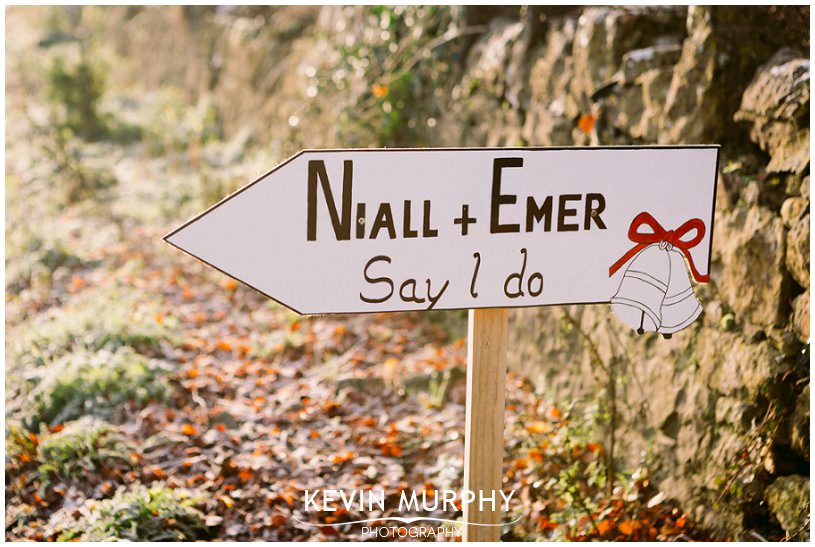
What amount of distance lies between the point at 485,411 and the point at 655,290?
61 centimetres

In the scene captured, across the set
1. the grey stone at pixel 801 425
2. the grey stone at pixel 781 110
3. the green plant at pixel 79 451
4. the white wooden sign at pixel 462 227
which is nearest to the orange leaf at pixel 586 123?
the grey stone at pixel 781 110

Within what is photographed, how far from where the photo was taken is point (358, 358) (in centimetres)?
475

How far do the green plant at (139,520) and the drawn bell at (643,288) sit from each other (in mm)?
2142

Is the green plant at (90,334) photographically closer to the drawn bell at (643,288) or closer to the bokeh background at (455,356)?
the bokeh background at (455,356)

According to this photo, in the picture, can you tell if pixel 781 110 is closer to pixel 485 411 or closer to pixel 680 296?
pixel 680 296

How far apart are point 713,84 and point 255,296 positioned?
385 centimetres

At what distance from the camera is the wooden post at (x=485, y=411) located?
2.08 m

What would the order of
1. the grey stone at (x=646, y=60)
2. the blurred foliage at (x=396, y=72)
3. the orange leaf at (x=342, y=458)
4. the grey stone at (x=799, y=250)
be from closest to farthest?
the grey stone at (x=799, y=250)
the grey stone at (x=646, y=60)
the orange leaf at (x=342, y=458)
the blurred foliage at (x=396, y=72)

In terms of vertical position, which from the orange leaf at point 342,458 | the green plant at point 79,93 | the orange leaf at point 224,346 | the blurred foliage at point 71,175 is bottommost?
the orange leaf at point 342,458

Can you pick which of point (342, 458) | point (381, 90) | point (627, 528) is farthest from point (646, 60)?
point (342, 458)

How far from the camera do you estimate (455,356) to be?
4684 mm

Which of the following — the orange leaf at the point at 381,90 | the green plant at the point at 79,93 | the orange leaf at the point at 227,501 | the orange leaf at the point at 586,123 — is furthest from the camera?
the green plant at the point at 79,93

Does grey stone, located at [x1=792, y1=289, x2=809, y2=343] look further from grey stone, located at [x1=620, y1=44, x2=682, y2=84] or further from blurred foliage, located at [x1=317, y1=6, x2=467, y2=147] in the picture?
blurred foliage, located at [x1=317, y1=6, x2=467, y2=147]

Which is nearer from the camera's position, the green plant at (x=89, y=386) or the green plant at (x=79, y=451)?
the green plant at (x=79, y=451)
